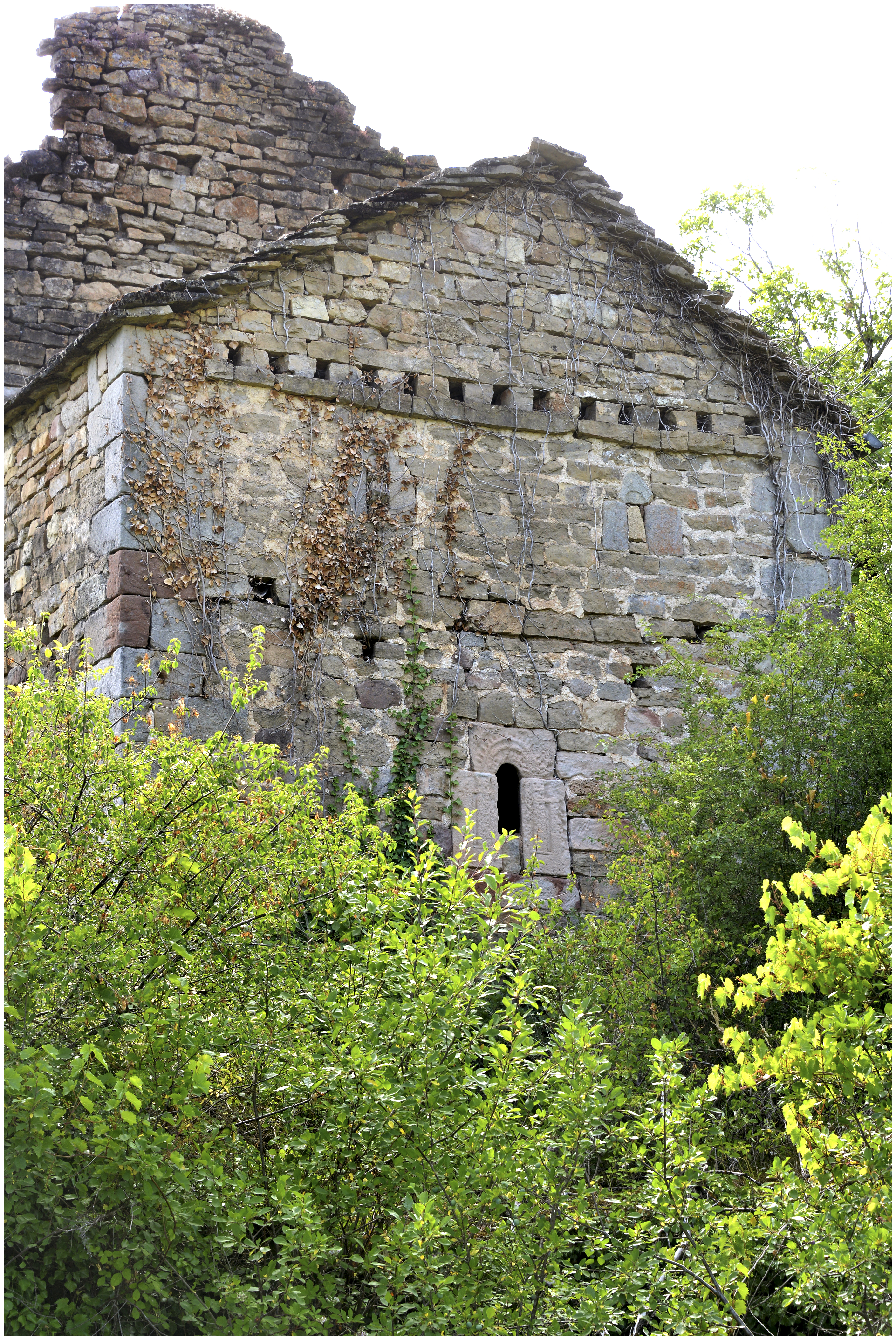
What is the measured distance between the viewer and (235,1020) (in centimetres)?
350

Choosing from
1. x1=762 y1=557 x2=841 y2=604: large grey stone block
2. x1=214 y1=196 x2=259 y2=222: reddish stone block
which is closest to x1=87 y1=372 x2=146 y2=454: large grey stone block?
x1=214 y1=196 x2=259 y2=222: reddish stone block

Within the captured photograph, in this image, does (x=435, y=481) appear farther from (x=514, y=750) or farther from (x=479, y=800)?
(x=479, y=800)

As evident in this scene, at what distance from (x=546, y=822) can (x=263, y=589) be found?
197cm

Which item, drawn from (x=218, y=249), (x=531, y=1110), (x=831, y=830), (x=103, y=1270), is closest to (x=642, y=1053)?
(x=531, y=1110)

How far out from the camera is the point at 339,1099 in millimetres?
3432

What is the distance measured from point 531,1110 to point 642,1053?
856 millimetres

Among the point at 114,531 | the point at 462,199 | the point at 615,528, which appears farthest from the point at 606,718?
the point at 462,199

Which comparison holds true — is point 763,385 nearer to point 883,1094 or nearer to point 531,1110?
point 531,1110

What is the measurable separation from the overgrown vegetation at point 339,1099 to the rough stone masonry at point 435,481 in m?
1.94

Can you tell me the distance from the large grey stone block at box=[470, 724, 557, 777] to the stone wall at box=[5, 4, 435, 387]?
13.5 ft

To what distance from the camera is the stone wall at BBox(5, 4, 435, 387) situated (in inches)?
341

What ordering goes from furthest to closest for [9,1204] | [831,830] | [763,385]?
[763,385] < [831,830] < [9,1204]

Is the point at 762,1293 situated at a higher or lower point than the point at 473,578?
lower

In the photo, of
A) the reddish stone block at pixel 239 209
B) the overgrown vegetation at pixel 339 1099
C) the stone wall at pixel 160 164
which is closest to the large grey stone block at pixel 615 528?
the stone wall at pixel 160 164
